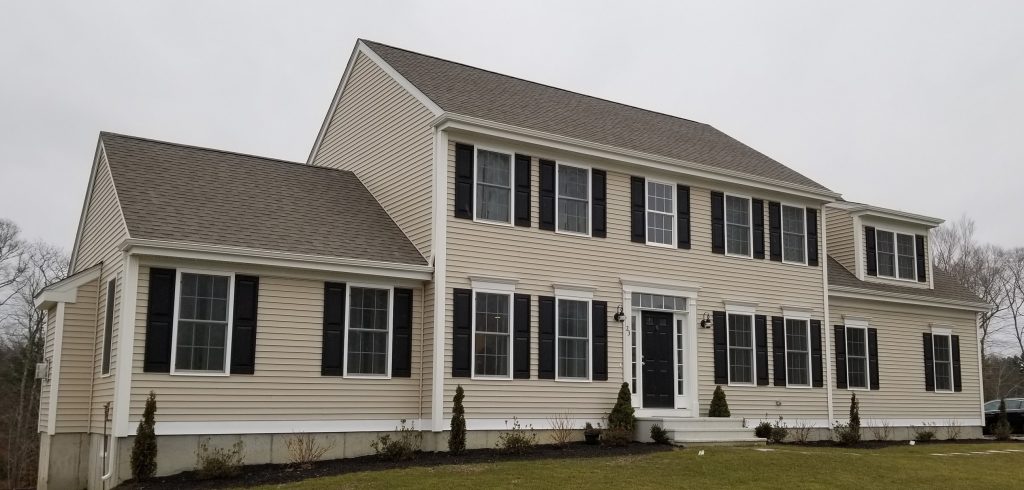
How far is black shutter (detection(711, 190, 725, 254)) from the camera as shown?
21391 mm

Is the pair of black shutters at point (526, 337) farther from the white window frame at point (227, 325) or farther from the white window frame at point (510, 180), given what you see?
the white window frame at point (227, 325)

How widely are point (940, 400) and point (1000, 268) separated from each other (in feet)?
114

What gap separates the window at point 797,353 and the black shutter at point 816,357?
0.47ft

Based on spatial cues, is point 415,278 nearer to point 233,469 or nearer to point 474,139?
point 474,139

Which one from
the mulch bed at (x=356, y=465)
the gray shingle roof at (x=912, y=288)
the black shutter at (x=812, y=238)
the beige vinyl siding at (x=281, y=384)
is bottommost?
the mulch bed at (x=356, y=465)

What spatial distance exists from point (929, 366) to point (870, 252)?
3499 millimetres

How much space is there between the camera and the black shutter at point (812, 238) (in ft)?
76.4

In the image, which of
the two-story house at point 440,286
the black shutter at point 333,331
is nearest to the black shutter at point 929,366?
the two-story house at point 440,286

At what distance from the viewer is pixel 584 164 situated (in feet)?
63.6

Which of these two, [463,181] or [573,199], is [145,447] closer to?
[463,181]

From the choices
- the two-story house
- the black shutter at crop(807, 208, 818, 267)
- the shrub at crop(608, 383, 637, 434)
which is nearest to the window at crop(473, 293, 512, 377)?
the two-story house

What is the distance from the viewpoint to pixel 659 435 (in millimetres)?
18328

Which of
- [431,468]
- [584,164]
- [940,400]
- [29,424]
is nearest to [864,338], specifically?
[940,400]

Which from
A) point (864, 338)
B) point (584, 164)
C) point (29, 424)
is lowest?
point (29, 424)
